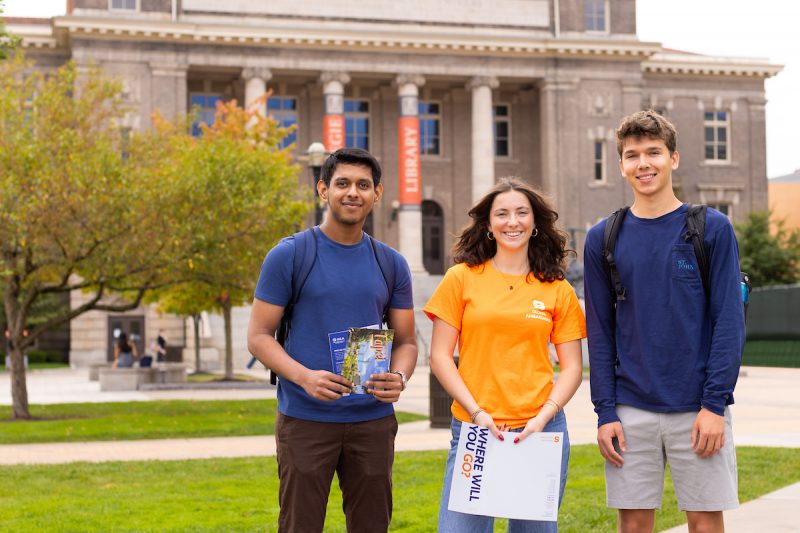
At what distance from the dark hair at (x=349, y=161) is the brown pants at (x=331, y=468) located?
1179mm

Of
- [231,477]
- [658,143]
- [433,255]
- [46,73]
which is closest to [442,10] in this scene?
[433,255]

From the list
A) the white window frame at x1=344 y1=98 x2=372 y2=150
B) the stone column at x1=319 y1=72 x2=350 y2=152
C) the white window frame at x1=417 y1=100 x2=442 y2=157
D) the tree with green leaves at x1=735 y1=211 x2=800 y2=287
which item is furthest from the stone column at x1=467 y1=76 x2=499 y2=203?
the tree with green leaves at x1=735 y1=211 x2=800 y2=287

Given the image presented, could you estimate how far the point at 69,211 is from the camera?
60.3 feet

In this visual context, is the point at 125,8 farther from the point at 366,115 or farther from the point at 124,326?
the point at 124,326

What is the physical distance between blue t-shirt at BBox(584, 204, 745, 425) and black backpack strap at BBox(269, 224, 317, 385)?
1.39m

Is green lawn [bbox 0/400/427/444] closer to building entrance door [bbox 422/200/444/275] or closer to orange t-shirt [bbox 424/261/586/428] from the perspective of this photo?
orange t-shirt [bbox 424/261/586/428]

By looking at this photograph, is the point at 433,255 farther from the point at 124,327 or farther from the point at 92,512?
the point at 92,512

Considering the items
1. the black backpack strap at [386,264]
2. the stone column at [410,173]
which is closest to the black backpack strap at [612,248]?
the black backpack strap at [386,264]

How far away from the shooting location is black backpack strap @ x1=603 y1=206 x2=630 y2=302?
520 cm

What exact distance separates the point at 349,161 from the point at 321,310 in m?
0.74

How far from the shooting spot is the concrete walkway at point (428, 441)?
29.5 ft

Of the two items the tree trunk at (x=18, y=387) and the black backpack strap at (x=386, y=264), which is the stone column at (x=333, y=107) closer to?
the tree trunk at (x=18, y=387)

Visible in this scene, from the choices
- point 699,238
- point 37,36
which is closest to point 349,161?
point 699,238

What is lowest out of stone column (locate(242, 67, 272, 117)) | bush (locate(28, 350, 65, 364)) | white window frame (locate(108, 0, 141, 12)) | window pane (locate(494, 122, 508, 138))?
bush (locate(28, 350, 65, 364))
